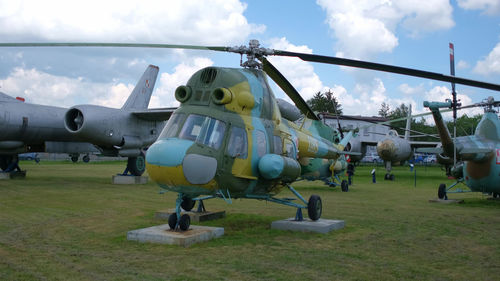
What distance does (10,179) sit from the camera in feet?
70.2

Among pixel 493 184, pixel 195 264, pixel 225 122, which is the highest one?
pixel 225 122

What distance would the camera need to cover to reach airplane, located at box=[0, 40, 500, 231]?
715cm

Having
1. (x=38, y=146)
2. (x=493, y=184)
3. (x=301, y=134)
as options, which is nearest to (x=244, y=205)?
(x=301, y=134)

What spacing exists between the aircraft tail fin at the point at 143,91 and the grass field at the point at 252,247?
10091mm

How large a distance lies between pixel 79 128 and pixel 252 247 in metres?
13.3

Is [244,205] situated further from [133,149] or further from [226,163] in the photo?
[133,149]

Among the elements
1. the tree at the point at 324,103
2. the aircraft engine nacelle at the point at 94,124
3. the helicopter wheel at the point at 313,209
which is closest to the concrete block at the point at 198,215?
the helicopter wheel at the point at 313,209

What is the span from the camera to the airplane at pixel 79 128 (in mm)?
18609

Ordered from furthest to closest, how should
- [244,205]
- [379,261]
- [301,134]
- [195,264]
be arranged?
[244,205], [301,134], [379,261], [195,264]

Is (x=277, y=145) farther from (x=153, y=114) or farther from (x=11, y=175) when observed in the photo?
(x=11, y=175)

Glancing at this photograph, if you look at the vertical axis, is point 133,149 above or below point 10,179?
above

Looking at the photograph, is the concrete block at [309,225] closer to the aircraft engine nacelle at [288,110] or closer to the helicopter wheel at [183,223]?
the helicopter wheel at [183,223]

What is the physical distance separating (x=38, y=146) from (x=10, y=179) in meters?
2.03

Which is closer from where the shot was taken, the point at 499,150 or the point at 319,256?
the point at 319,256
